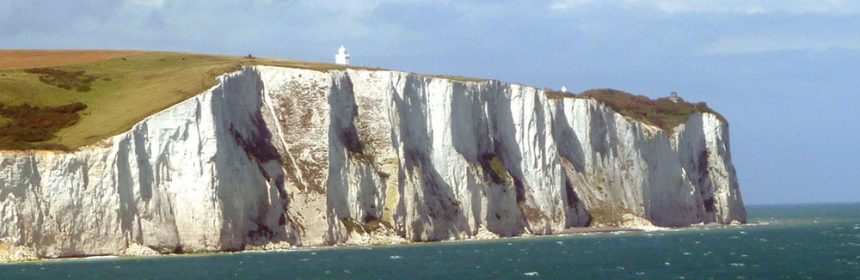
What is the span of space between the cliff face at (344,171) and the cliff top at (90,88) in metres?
1.36

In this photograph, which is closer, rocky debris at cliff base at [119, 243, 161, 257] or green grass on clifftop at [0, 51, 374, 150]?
rocky debris at cliff base at [119, 243, 161, 257]

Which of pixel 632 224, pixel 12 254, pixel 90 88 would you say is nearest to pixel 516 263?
pixel 12 254

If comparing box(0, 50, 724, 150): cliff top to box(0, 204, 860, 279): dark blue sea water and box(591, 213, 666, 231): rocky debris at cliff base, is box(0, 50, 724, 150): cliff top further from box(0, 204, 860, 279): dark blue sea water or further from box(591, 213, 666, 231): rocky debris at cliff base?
box(591, 213, 666, 231): rocky debris at cliff base

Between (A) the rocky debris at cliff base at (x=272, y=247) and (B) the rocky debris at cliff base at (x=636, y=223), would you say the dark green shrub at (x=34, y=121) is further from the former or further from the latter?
(B) the rocky debris at cliff base at (x=636, y=223)

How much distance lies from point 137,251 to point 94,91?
543 inches

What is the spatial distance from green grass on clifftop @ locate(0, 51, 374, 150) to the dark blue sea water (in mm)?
6910

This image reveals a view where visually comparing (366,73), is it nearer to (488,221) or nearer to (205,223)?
(488,221)

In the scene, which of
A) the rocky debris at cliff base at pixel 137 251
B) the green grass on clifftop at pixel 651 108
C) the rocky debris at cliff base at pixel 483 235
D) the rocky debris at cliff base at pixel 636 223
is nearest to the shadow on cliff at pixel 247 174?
the rocky debris at cliff base at pixel 137 251

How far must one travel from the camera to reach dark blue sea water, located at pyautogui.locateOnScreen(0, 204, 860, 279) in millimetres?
51188

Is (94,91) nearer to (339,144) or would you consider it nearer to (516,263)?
(339,144)

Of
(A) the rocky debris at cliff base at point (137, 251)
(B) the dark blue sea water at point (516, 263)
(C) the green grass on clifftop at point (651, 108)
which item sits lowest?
(B) the dark blue sea water at point (516, 263)

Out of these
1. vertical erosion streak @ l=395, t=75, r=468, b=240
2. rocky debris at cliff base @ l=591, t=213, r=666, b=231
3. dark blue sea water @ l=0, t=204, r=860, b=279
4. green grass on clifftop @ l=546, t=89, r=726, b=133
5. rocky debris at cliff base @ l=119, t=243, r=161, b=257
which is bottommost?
dark blue sea water @ l=0, t=204, r=860, b=279

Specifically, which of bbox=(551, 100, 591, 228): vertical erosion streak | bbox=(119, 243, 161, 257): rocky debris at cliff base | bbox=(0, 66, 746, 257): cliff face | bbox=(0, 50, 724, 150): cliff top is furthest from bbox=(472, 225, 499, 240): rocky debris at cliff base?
bbox=(119, 243, 161, 257): rocky debris at cliff base

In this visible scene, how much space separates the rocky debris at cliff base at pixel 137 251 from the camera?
61688 millimetres
